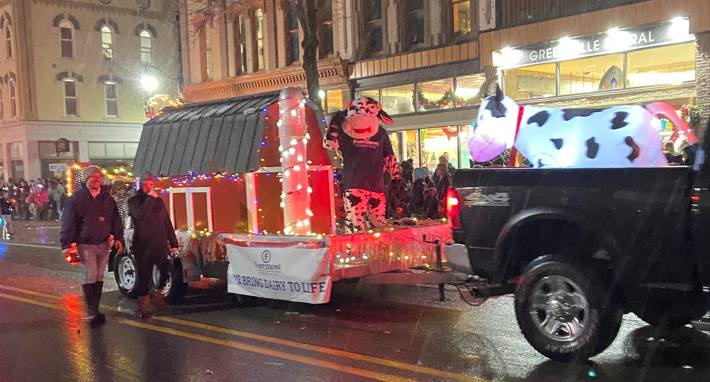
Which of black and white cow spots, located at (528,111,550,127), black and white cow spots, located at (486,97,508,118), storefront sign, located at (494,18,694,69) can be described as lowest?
black and white cow spots, located at (528,111,550,127)

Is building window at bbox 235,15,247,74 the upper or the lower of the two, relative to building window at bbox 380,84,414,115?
upper

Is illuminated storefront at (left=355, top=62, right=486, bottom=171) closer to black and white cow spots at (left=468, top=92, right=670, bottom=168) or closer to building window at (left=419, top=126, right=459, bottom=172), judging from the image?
building window at (left=419, top=126, right=459, bottom=172)

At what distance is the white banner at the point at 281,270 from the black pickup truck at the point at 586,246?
1.63 meters

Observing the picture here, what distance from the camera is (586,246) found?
5387mm

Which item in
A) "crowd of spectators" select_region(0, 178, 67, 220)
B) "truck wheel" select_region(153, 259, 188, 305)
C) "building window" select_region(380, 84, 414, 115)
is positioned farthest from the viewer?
"crowd of spectators" select_region(0, 178, 67, 220)

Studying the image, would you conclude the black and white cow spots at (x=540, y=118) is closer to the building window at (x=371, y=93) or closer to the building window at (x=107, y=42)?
the building window at (x=371, y=93)

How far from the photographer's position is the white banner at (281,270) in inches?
277

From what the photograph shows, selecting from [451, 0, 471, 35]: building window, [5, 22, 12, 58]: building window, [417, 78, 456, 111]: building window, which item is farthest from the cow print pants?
[5, 22, 12, 58]: building window

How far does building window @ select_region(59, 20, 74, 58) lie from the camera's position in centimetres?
3531

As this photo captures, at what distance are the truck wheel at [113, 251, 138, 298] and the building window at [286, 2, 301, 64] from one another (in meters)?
14.3

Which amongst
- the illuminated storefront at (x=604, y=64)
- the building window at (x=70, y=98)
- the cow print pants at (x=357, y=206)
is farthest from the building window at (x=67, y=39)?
the cow print pants at (x=357, y=206)

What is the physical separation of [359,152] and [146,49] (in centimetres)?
3342

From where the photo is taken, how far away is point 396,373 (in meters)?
5.36

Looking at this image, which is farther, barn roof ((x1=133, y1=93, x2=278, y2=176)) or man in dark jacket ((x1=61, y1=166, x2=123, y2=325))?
barn roof ((x1=133, y1=93, x2=278, y2=176))
